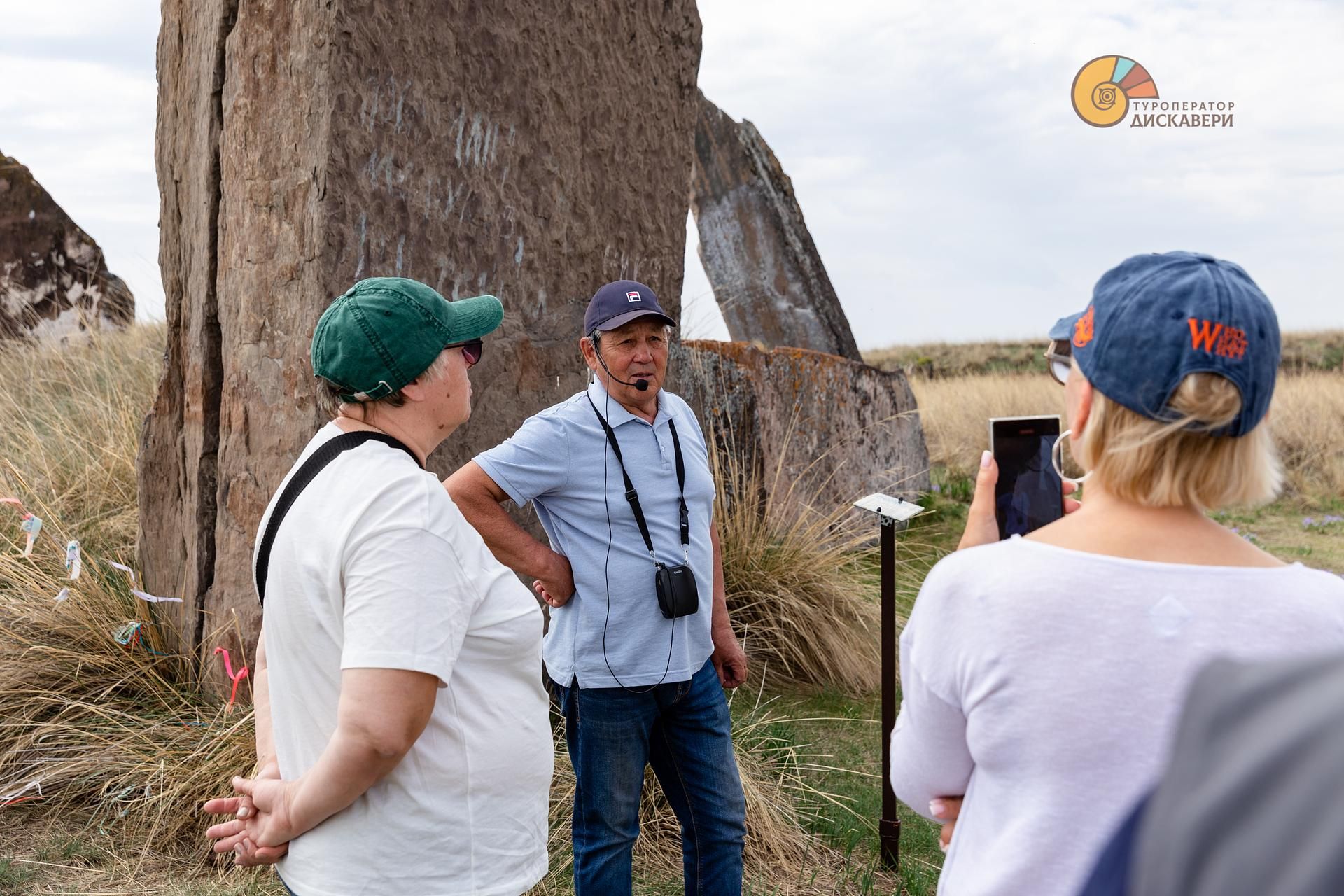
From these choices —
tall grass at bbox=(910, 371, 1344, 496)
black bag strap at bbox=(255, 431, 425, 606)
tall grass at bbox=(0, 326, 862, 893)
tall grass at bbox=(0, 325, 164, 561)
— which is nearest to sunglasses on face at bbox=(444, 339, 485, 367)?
black bag strap at bbox=(255, 431, 425, 606)

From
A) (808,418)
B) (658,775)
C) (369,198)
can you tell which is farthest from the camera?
(808,418)

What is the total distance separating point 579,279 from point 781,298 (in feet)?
22.1

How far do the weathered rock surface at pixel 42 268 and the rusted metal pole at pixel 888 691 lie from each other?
896 cm

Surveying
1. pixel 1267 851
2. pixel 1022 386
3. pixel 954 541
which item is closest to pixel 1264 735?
pixel 1267 851

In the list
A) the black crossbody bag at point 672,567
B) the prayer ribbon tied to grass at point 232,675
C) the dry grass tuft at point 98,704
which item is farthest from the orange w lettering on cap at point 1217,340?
the prayer ribbon tied to grass at point 232,675

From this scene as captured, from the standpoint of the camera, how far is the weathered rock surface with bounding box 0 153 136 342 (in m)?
10.4

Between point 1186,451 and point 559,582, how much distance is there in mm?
1834

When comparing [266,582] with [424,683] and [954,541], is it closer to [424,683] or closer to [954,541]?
[424,683]

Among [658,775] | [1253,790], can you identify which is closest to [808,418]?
[658,775]

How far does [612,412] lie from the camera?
9.92 ft

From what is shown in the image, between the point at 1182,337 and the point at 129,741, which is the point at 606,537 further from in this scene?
the point at 129,741

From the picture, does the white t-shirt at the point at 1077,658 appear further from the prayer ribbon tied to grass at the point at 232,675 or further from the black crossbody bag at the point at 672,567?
the prayer ribbon tied to grass at the point at 232,675

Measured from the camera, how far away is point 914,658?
1471 mm

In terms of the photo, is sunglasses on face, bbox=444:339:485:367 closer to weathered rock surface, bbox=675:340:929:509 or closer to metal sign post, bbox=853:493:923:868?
metal sign post, bbox=853:493:923:868
